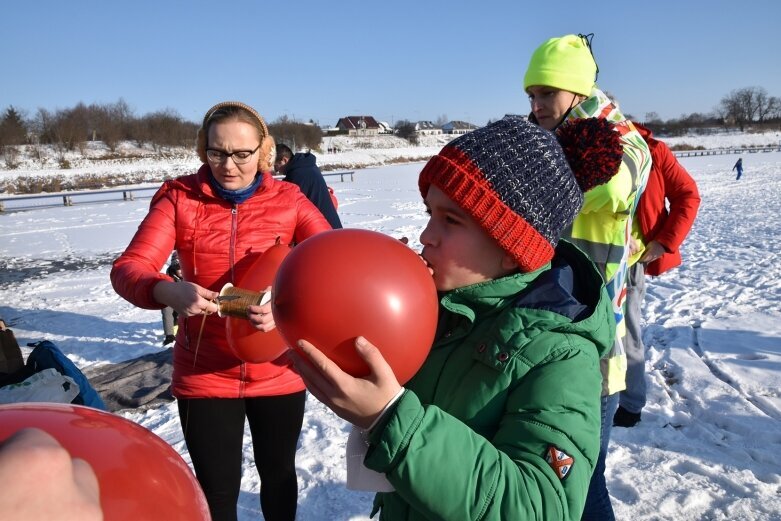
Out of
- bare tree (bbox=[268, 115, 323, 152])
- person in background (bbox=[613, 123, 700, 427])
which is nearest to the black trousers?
person in background (bbox=[613, 123, 700, 427])

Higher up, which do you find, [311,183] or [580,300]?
[311,183]

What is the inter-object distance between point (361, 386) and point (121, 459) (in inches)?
18.0

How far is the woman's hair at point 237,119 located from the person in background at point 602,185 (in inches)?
50.0

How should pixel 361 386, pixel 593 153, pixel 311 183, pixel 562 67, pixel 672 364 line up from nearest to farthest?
pixel 361 386, pixel 593 153, pixel 562 67, pixel 672 364, pixel 311 183

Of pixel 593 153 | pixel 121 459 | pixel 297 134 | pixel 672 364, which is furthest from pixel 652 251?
pixel 297 134

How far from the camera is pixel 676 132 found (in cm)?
7962

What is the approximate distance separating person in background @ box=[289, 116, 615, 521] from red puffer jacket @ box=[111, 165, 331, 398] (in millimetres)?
999

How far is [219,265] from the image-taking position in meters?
2.38

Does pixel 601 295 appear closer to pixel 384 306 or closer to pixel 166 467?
pixel 384 306

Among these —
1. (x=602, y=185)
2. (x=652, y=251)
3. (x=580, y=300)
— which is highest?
(x=602, y=185)

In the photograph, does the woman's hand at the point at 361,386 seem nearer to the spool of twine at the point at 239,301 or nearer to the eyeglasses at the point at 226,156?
the spool of twine at the point at 239,301

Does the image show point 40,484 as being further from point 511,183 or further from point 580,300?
point 580,300

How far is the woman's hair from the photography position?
2426 mm

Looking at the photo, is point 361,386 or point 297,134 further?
point 297,134
